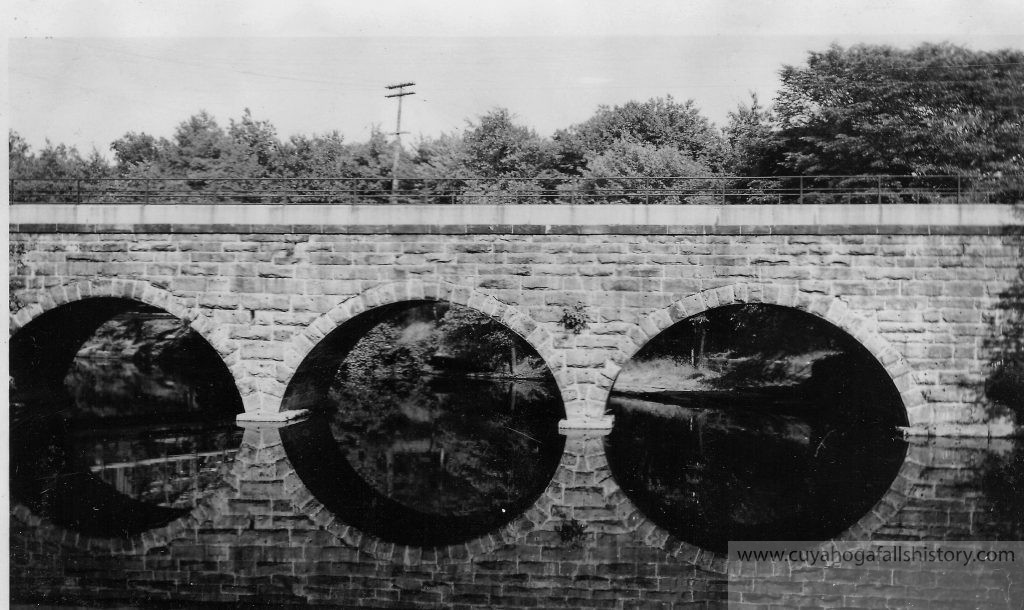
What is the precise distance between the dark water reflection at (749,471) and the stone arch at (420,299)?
74.8 inches

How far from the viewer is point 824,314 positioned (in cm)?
1258

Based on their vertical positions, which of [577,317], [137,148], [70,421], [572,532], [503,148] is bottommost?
Answer: [572,532]

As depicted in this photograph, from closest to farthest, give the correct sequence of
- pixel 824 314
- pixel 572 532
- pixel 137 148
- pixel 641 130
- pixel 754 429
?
pixel 572 532 → pixel 824 314 → pixel 754 429 → pixel 641 130 → pixel 137 148

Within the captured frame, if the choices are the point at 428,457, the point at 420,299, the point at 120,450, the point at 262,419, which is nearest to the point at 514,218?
the point at 420,299

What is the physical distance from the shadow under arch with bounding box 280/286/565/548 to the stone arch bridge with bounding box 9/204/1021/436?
48 centimetres

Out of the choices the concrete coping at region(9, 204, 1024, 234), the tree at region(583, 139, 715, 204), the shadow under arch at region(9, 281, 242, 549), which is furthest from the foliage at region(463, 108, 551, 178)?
the concrete coping at region(9, 204, 1024, 234)

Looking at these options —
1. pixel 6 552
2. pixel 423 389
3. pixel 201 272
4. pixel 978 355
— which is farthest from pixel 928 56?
pixel 6 552

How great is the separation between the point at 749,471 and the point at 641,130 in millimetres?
19987

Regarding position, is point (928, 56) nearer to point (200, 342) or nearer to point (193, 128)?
point (200, 342)

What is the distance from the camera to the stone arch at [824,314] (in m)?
12.5

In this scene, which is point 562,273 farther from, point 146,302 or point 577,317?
point 146,302

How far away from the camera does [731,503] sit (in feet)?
32.9

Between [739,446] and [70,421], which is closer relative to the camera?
[739,446]

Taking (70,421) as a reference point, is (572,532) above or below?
below
